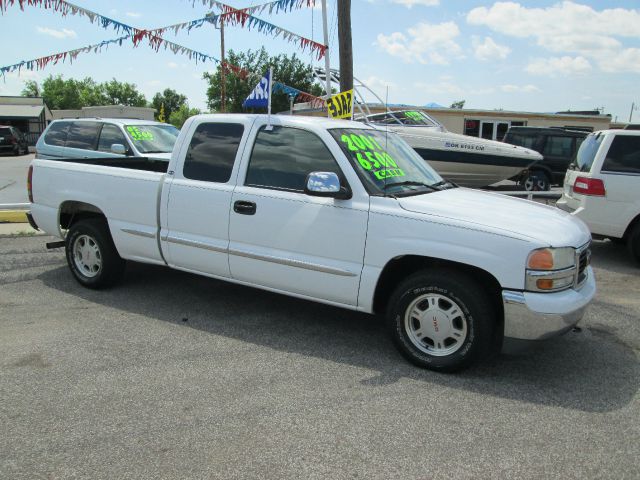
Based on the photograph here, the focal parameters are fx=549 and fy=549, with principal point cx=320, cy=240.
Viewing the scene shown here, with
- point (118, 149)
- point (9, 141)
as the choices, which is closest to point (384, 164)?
point (118, 149)

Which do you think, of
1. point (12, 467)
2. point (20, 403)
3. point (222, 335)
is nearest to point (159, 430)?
point (12, 467)

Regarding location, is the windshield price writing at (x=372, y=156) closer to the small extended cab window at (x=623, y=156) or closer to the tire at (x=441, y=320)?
the tire at (x=441, y=320)

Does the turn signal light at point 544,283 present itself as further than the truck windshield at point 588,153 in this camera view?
No

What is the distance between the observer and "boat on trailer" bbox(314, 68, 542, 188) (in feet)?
42.3

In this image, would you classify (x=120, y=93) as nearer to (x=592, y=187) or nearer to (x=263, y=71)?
(x=263, y=71)

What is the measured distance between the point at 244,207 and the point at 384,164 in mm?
1218

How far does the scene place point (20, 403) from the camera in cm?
345

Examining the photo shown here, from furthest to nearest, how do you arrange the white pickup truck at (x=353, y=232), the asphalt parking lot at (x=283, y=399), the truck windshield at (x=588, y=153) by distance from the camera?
1. the truck windshield at (x=588, y=153)
2. the white pickup truck at (x=353, y=232)
3. the asphalt parking lot at (x=283, y=399)

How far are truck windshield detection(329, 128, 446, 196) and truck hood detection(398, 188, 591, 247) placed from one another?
0.60 feet

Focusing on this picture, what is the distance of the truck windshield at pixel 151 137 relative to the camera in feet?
34.9

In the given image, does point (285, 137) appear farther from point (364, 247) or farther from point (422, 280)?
point (422, 280)

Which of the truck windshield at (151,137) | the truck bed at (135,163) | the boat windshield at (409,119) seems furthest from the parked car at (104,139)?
the boat windshield at (409,119)

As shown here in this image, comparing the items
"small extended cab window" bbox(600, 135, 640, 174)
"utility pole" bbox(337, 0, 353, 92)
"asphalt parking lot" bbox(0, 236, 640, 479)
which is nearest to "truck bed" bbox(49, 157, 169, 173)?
"asphalt parking lot" bbox(0, 236, 640, 479)

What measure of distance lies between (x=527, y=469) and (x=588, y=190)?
219 inches
